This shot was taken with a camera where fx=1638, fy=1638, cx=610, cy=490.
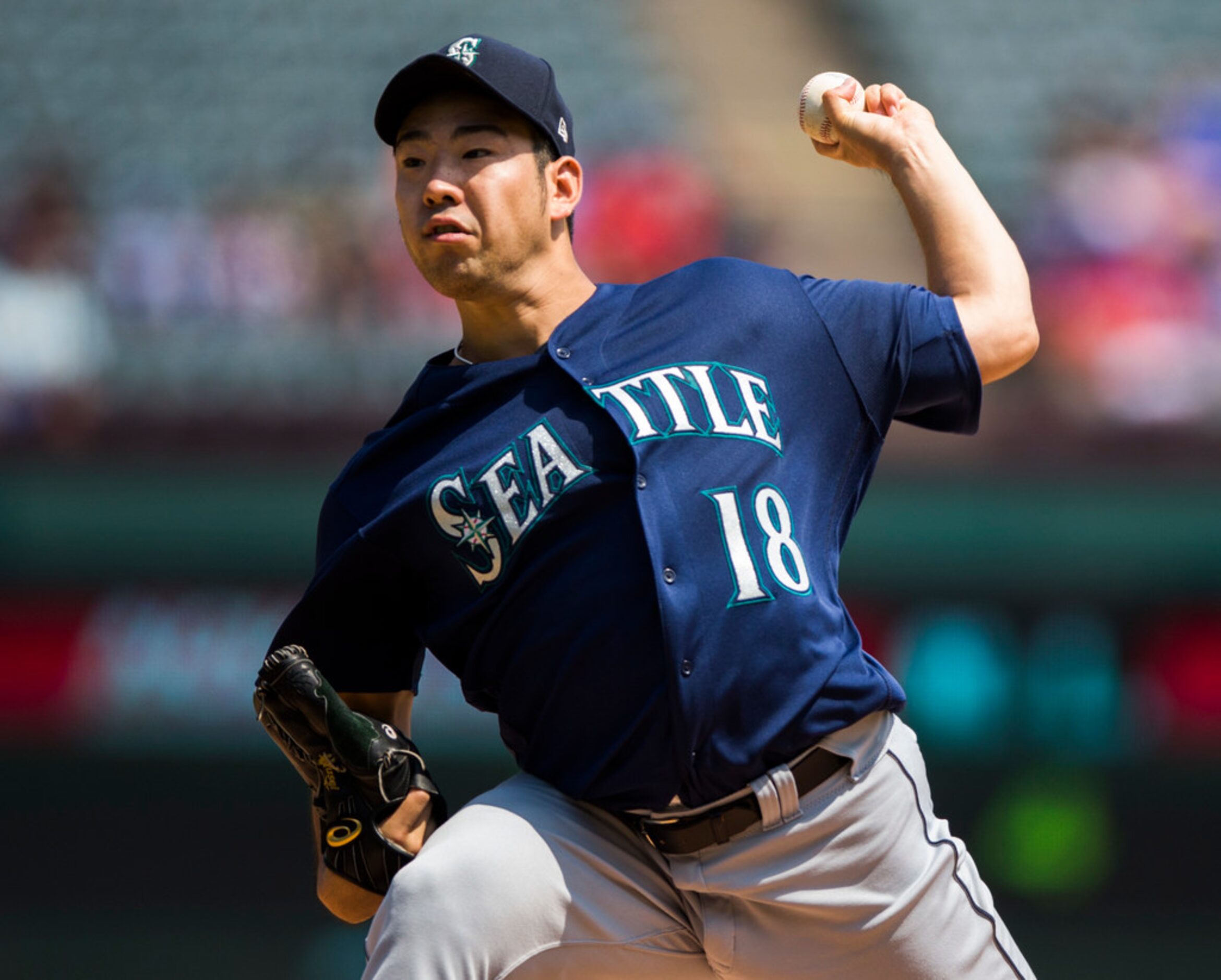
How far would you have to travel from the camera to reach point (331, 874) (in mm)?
2492

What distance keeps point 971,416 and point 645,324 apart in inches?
21.2

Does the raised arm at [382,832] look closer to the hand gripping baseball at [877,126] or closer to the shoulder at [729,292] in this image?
the shoulder at [729,292]

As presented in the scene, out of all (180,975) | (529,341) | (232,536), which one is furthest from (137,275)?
(529,341)

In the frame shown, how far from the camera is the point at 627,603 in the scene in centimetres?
237

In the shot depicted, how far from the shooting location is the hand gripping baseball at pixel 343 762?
2.44 metres

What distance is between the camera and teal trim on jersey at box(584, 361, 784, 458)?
2410 mm

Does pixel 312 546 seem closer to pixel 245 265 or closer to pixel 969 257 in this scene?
pixel 245 265

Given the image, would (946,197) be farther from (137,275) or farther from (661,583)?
(137,275)

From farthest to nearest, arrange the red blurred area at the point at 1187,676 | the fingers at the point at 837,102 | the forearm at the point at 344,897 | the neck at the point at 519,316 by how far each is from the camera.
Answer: the red blurred area at the point at 1187,676
the fingers at the point at 837,102
the neck at the point at 519,316
the forearm at the point at 344,897

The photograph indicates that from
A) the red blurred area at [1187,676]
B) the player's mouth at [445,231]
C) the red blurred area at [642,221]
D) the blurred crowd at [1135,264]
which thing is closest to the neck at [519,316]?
the player's mouth at [445,231]

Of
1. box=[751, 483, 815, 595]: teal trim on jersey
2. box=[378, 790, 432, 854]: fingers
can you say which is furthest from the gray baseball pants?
box=[751, 483, 815, 595]: teal trim on jersey

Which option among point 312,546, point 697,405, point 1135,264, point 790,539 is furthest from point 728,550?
point 1135,264

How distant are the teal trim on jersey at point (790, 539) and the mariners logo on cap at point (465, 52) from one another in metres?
0.79

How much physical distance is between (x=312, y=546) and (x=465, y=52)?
3.74 metres
